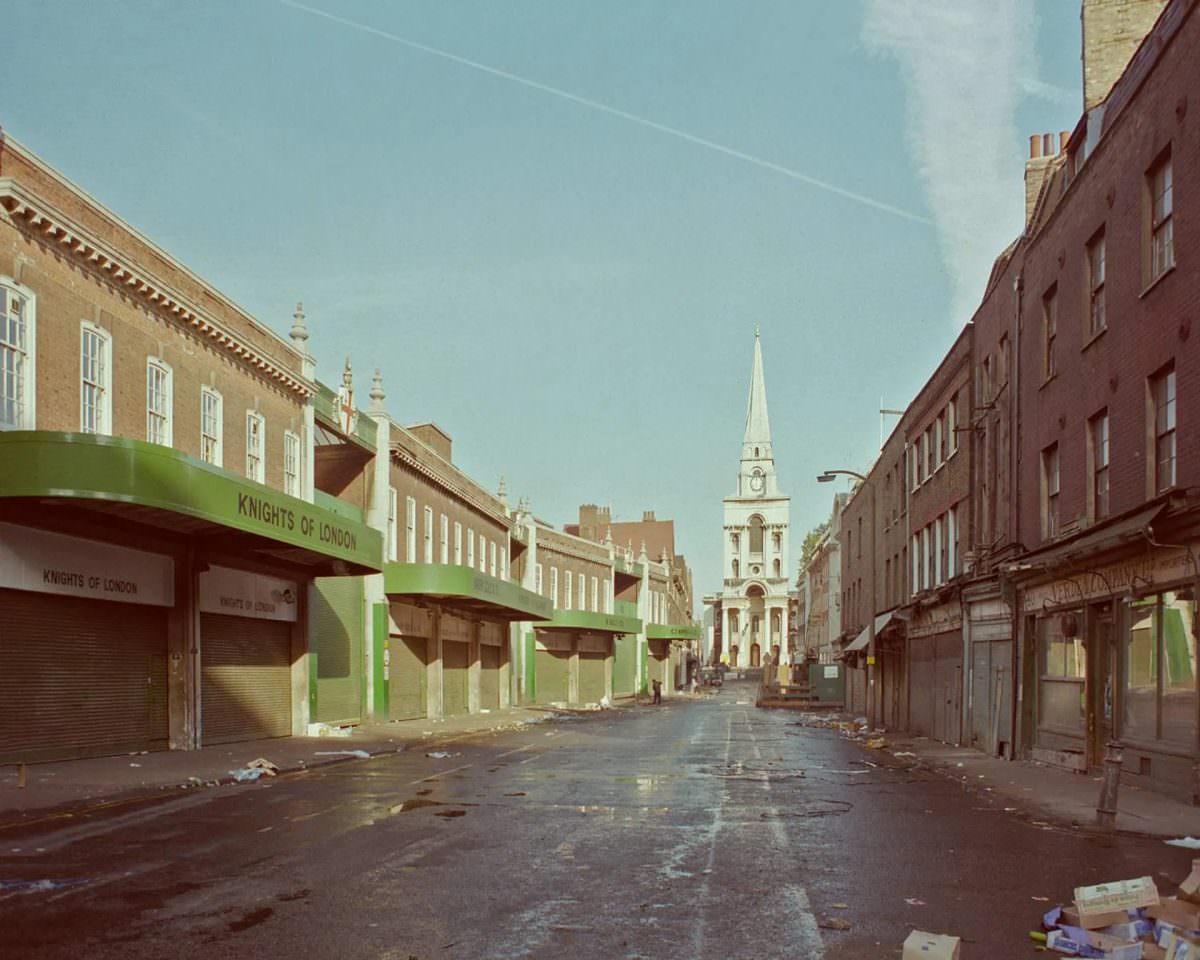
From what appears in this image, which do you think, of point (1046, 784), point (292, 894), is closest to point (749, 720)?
point (1046, 784)

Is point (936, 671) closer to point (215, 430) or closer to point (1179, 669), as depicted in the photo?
point (1179, 669)

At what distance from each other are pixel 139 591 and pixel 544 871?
14965 mm

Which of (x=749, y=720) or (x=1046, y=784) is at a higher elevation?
(x=1046, y=784)

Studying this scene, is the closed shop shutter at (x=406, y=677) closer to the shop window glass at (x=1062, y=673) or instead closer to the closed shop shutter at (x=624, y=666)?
the shop window glass at (x=1062, y=673)

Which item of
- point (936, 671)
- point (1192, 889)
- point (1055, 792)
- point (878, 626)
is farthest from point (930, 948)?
point (878, 626)

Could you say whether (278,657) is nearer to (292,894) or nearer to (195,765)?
(195,765)

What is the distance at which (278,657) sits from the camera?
2919 centimetres

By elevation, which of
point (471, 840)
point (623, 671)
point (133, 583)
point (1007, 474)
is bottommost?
point (623, 671)

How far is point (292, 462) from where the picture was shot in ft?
99.4

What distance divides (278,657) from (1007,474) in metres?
17.4

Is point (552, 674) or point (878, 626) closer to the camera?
point (878, 626)

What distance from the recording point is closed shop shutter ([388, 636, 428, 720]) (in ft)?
123

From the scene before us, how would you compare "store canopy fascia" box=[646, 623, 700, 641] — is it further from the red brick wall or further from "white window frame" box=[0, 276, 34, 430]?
"white window frame" box=[0, 276, 34, 430]

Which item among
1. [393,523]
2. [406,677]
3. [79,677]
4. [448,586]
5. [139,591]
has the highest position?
[393,523]
